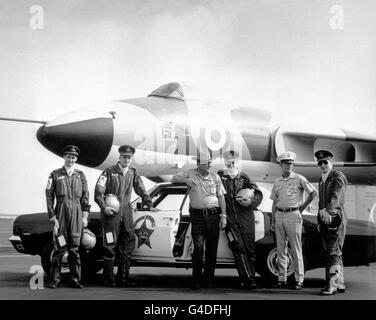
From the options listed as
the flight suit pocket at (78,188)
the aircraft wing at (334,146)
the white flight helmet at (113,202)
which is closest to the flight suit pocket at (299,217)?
the white flight helmet at (113,202)

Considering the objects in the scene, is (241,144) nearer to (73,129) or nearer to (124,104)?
(124,104)

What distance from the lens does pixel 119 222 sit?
21.9 feet

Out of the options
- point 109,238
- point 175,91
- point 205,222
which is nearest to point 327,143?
point 175,91

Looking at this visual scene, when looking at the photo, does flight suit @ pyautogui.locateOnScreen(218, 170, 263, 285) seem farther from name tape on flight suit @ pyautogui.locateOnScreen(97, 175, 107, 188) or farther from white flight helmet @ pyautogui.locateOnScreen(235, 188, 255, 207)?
name tape on flight suit @ pyautogui.locateOnScreen(97, 175, 107, 188)

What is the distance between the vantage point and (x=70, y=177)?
264 inches

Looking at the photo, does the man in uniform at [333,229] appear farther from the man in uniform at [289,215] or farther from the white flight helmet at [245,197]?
the white flight helmet at [245,197]

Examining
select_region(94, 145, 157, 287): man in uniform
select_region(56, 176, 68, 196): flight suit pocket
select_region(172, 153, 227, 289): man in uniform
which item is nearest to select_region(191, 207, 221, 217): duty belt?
select_region(172, 153, 227, 289): man in uniform

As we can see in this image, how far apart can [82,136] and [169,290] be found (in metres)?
4.52

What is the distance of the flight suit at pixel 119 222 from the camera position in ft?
21.8

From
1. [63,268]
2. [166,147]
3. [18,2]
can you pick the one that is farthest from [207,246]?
[166,147]

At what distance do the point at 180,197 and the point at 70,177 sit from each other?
138 centimetres

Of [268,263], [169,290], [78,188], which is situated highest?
[78,188]

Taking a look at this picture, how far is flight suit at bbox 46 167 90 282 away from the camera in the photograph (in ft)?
21.5

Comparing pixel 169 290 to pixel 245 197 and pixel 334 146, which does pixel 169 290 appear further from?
pixel 334 146
